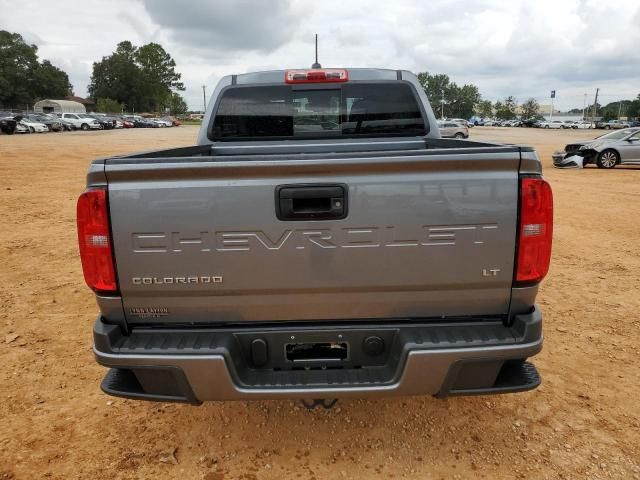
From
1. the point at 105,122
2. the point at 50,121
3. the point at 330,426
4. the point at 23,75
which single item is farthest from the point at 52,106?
the point at 330,426

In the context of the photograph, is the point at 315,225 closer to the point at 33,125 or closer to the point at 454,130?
the point at 454,130

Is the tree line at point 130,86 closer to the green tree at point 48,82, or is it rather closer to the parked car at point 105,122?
the green tree at point 48,82

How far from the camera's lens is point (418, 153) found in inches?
86.9

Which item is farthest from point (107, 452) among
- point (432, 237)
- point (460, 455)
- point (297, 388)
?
point (432, 237)

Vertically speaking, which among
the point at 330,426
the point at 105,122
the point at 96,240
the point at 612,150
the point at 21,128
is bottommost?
the point at 330,426

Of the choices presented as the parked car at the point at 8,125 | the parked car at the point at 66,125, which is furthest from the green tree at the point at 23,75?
the parked car at the point at 8,125

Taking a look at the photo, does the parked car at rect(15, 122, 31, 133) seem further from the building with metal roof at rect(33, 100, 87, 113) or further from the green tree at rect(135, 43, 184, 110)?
the green tree at rect(135, 43, 184, 110)

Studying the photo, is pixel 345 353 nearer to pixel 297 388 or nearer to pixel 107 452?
pixel 297 388

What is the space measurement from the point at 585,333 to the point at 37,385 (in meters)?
4.37

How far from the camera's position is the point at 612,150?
54.2 ft

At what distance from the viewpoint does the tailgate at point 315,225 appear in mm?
2201

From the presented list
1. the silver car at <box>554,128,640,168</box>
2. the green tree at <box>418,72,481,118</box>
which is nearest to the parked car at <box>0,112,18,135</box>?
the silver car at <box>554,128,640,168</box>

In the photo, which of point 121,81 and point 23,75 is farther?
point 121,81

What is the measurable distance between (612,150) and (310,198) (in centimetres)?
1758
